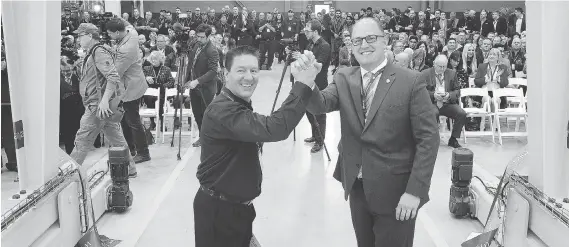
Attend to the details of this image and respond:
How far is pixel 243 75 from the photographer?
2732mm

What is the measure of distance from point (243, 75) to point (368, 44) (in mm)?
602

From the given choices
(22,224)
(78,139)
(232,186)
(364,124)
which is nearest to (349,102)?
(364,124)

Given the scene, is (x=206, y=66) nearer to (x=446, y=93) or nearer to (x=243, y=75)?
(x=446, y=93)

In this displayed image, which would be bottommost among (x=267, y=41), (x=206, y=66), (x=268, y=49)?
(x=206, y=66)

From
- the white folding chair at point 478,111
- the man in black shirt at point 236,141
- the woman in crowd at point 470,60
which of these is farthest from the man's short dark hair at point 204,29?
the woman in crowd at point 470,60

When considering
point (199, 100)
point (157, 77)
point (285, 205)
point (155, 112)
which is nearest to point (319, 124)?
point (199, 100)

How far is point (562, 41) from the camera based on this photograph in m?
3.30

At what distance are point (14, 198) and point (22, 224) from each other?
259 millimetres

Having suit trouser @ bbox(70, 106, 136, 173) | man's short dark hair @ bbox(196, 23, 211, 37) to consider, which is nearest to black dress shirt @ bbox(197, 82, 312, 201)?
suit trouser @ bbox(70, 106, 136, 173)

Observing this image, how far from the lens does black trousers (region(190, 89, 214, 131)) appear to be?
7.57m

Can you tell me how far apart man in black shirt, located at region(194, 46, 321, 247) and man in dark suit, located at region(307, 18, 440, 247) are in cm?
14

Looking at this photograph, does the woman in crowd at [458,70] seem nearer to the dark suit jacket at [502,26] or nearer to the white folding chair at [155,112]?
the white folding chair at [155,112]

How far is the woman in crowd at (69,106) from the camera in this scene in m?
7.27

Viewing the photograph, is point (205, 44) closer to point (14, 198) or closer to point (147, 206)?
point (147, 206)
